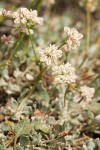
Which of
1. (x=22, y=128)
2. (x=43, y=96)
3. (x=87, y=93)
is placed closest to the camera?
(x=22, y=128)

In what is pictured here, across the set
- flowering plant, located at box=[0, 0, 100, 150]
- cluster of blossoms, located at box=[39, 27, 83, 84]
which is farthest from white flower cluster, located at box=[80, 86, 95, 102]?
cluster of blossoms, located at box=[39, 27, 83, 84]

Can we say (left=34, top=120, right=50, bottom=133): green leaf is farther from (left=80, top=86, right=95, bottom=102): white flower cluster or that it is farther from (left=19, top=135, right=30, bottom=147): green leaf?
(left=80, top=86, right=95, bottom=102): white flower cluster

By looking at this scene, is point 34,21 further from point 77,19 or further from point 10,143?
point 77,19

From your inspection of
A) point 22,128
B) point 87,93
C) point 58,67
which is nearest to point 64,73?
point 58,67

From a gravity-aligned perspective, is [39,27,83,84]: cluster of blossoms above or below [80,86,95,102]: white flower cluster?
above

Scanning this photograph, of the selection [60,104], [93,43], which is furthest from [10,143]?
[93,43]

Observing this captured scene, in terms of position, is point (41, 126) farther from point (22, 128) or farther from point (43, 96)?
point (43, 96)

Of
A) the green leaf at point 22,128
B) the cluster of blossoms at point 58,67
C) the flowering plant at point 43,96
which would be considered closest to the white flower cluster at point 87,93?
the flowering plant at point 43,96

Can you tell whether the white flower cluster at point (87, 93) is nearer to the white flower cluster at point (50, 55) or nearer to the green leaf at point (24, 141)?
the white flower cluster at point (50, 55)

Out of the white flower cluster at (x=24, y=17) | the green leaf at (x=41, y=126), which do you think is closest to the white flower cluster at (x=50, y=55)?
the white flower cluster at (x=24, y=17)

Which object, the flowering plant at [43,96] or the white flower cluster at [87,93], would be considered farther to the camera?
the white flower cluster at [87,93]

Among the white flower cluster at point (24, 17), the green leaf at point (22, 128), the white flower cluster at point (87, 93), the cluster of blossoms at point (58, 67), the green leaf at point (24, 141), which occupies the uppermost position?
the white flower cluster at point (24, 17)

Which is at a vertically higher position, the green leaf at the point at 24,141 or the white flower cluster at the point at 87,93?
the white flower cluster at the point at 87,93
